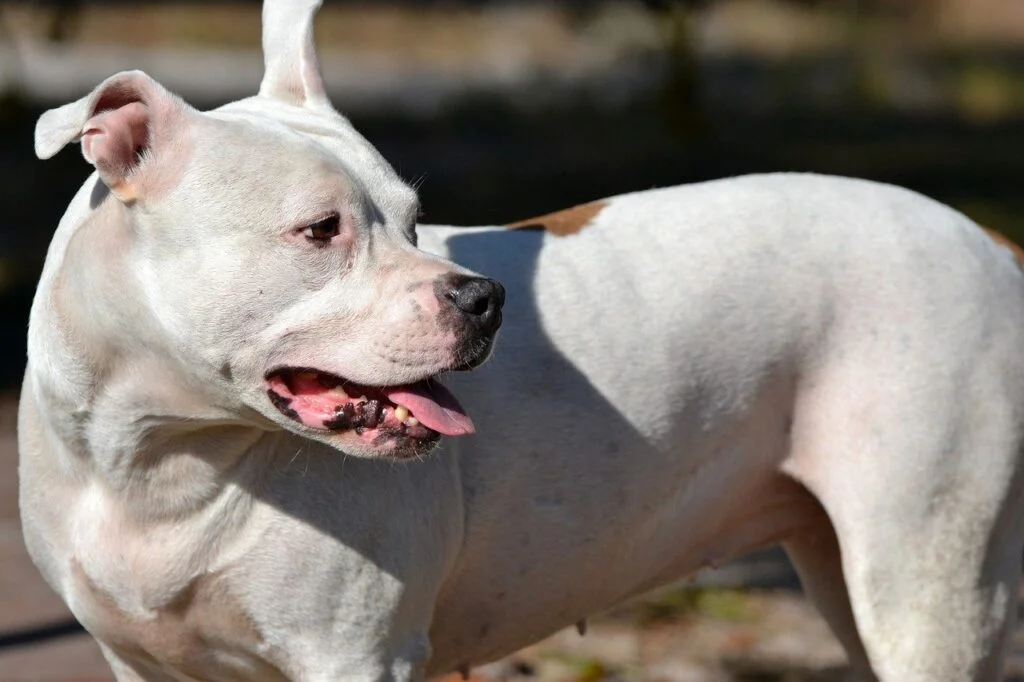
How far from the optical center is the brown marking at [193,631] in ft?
11.6

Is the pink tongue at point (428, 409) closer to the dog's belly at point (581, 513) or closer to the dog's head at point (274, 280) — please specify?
the dog's head at point (274, 280)

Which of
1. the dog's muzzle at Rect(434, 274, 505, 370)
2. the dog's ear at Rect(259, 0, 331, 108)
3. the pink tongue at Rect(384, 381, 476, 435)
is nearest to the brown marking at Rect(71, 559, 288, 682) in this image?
the pink tongue at Rect(384, 381, 476, 435)

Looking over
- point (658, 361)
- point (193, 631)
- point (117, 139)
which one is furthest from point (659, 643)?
point (117, 139)

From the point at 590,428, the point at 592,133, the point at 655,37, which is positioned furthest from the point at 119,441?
the point at 655,37

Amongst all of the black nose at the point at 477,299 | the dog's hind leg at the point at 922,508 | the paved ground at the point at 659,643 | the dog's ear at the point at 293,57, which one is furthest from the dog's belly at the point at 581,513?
the paved ground at the point at 659,643

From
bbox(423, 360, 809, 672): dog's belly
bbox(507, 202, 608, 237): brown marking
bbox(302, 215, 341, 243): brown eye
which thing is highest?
bbox(302, 215, 341, 243): brown eye

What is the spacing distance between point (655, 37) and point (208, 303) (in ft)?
55.0

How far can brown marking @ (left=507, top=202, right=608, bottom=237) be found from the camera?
415 centimetres

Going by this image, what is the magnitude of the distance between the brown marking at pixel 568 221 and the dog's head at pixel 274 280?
0.82m

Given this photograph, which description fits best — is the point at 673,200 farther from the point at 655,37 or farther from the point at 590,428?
the point at 655,37

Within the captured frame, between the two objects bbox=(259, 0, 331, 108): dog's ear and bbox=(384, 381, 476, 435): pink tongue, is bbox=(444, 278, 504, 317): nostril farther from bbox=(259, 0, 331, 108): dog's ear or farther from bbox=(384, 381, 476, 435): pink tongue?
bbox=(259, 0, 331, 108): dog's ear

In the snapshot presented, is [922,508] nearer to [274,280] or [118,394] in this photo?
[274,280]

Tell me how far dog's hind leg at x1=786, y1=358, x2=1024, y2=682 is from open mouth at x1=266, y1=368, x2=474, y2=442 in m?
1.14

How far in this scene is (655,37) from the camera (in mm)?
19484
